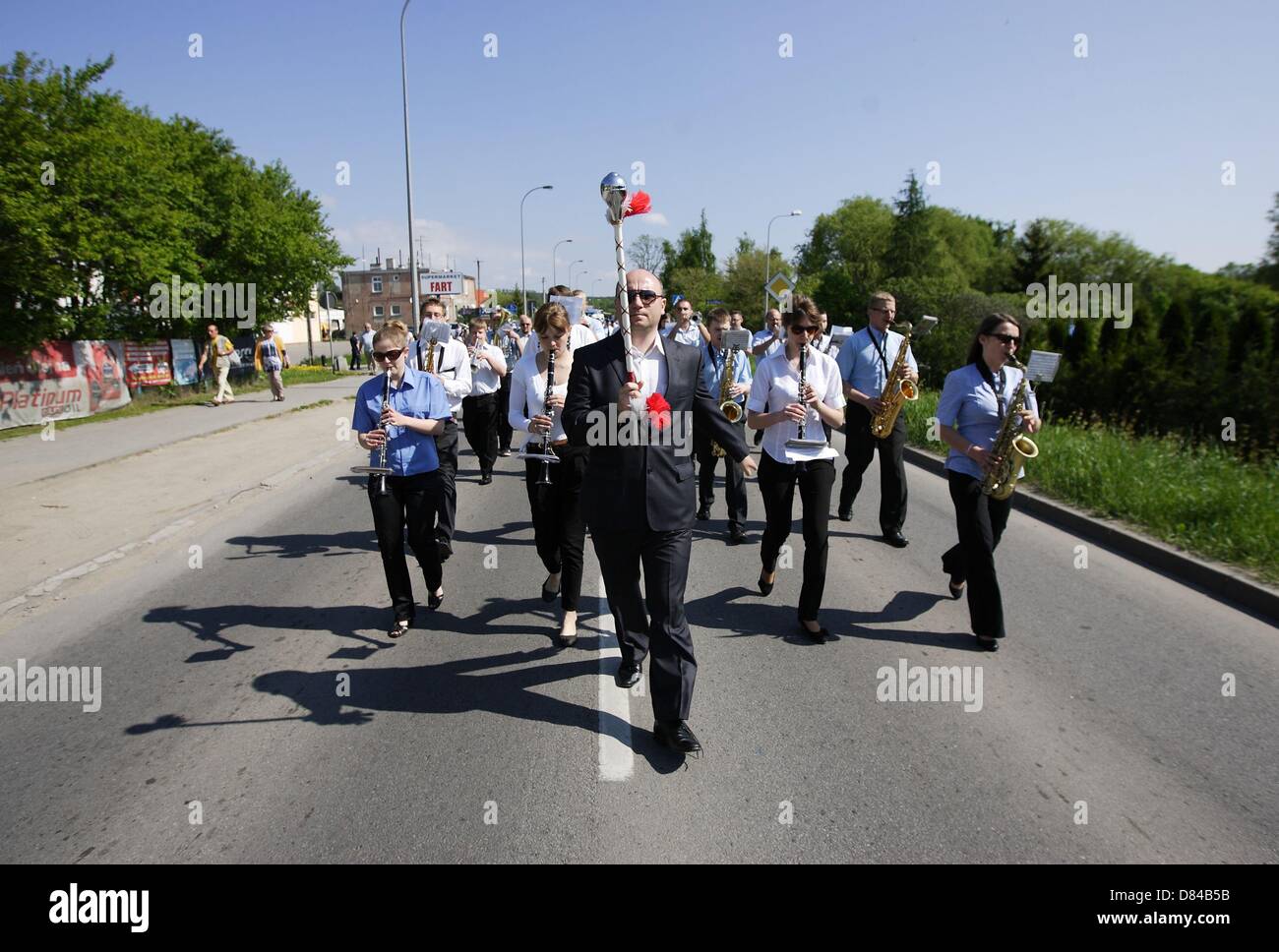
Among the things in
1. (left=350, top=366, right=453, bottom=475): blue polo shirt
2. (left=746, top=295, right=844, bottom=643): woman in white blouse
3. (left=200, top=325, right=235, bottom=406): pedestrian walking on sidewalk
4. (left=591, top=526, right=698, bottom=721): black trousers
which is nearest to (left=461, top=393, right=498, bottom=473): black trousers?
(left=350, top=366, right=453, bottom=475): blue polo shirt

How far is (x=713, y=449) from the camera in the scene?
28.3 feet

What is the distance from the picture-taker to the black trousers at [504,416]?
11344 mm

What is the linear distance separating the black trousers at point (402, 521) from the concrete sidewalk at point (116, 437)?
7.69 meters

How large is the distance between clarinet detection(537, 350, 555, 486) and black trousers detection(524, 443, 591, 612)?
26 millimetres

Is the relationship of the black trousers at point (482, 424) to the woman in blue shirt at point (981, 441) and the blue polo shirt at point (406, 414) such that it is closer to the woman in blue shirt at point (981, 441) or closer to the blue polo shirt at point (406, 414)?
the blue polo shirt at point (406, 414)

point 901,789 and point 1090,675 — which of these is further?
point 1090,675

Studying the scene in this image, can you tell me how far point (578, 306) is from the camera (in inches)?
326

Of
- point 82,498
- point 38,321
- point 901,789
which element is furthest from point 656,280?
point 38,321

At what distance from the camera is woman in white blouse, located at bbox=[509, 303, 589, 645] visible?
5512 millimetres

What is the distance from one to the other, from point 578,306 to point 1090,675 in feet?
18.1

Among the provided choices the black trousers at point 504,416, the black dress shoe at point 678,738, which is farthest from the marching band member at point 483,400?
the black dress shoe at point 678,738

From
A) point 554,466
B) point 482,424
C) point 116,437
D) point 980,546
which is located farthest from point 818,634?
point 116,437

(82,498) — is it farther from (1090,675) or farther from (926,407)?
(926,407)

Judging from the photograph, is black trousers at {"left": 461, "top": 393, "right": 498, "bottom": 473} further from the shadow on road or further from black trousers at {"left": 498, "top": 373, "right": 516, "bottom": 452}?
the shadow on road
